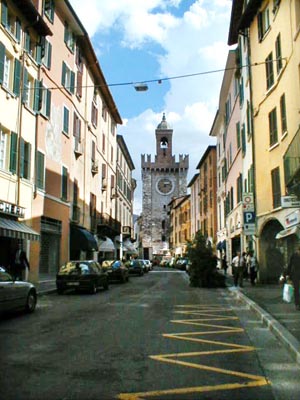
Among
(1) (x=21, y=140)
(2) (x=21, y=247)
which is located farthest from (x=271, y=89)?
(2) (x=21, y=247)

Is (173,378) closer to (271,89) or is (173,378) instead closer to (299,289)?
(299,289)

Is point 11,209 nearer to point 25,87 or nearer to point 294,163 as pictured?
point 25,87

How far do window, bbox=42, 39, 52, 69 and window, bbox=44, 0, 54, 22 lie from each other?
1.48m

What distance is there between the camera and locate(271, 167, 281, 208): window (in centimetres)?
2202

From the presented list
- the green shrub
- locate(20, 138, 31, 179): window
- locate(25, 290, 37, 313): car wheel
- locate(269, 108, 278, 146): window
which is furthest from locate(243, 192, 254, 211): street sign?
locate(25, 290, 37, 313): car wheel

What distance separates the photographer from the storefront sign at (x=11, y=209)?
1896cm

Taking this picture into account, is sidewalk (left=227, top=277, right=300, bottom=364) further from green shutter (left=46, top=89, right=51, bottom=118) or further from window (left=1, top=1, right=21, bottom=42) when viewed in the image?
window (left=1, top=1, right=21, bottom=42)

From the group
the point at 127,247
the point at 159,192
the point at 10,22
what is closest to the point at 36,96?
the point at 10,22

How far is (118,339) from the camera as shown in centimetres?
895

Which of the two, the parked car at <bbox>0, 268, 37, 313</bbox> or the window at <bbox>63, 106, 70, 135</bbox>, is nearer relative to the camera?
the parked car at <bbox>0, 268, 37, 313</bbox>

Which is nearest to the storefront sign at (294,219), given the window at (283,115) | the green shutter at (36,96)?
the window at (283,115)

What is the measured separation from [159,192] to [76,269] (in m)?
84.2

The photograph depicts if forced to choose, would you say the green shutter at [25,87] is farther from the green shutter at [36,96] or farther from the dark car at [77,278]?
the dark car at [77,278]

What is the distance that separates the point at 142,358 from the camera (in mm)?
7312
